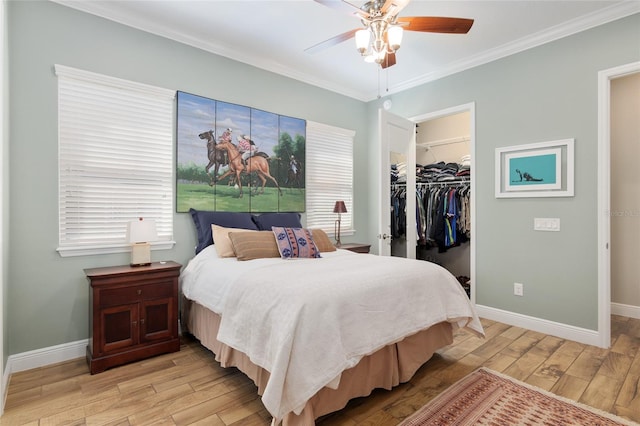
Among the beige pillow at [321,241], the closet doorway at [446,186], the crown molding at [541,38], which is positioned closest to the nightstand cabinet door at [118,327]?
the beige pillow at [321,241]

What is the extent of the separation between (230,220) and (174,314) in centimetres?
101

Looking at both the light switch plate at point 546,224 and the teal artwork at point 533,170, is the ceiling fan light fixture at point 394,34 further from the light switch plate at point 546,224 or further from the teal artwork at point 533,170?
the light switch plate at point 546,224

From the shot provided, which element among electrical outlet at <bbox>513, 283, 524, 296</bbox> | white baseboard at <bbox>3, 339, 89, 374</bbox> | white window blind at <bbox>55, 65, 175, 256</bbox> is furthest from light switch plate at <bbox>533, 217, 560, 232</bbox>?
white baseboard at <bbox>3, 339, 89, 374</bbox>

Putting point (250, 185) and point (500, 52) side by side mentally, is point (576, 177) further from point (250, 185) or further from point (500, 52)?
point (250, 185)

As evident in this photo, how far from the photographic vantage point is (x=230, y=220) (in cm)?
333

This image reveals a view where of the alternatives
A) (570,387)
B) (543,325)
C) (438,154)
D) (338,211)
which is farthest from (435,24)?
(438,154)

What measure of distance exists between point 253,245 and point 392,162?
6.69ft

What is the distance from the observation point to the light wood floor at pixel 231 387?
6.28 ft

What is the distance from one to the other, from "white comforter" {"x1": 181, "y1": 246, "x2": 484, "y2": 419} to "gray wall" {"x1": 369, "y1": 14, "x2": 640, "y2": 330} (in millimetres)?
1261

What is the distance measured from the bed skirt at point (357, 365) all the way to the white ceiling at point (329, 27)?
2564mm

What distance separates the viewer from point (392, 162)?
13.0 ft

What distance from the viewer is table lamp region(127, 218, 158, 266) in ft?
8.81

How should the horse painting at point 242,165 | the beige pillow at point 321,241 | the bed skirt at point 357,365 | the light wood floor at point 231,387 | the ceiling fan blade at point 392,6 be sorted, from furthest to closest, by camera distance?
the horse painting at point 242,165, the beige pillow at point 321,241, the ceiling fan blade at point 392,6, the light wood floor at point 231,387, the bed skirt at point 357,365

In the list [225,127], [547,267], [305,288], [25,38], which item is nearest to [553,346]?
[547,267]
